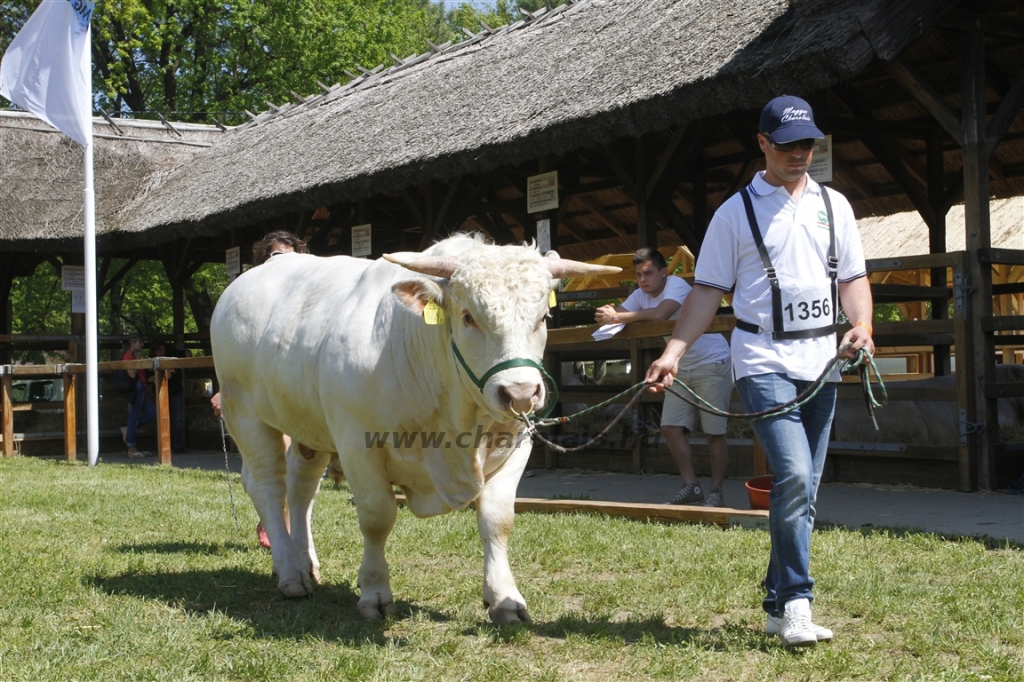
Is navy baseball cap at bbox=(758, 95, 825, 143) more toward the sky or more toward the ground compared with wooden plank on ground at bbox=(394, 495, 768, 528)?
more toward the sky

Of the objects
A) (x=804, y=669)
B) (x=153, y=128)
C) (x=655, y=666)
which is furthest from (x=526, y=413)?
(x=153, y=128)

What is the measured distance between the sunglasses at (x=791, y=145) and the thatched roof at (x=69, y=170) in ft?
49.9

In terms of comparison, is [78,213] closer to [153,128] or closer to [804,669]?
[153,128]

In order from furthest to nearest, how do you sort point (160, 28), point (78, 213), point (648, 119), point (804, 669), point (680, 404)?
point (160, 28), point (78, 213), point (648, 119), point (680, 404), point (804, 669)

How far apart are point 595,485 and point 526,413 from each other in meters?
5.84

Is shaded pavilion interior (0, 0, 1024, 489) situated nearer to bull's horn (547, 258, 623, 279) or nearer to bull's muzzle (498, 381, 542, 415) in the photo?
bull's horn (547, 258, 623, 279)

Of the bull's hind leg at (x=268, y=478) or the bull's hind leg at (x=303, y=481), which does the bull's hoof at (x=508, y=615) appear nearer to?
the bull's hind leg at (x=268, y=478)

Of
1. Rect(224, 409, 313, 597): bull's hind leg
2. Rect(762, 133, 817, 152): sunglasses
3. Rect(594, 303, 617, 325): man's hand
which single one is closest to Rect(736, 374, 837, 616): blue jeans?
Rect(762, 133, 817, 152): sunglasses

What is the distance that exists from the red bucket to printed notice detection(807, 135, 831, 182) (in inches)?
119

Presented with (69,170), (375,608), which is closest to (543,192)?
(375,608)

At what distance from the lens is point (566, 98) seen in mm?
10633

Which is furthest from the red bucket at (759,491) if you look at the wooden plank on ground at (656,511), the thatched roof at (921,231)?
the thatched roof at (921,231)

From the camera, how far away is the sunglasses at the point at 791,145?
398 cm

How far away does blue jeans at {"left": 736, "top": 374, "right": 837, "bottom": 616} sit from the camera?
12.8ft
